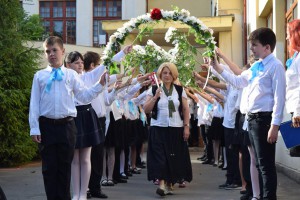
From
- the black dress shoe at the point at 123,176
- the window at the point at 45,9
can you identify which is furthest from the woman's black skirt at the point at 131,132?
the window at the point at 45,9

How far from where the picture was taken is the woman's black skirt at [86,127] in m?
8.26

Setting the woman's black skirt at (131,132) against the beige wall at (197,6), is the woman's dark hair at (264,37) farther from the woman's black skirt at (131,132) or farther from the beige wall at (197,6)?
the beige wall at (197,6)

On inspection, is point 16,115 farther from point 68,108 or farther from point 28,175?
point 68,108

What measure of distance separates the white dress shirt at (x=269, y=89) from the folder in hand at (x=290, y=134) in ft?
0.50

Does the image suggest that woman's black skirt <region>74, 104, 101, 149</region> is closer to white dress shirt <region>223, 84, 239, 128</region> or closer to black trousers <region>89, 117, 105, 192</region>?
black trousers <region>89, 117, 105, 192</region>

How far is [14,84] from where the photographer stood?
14.7 m

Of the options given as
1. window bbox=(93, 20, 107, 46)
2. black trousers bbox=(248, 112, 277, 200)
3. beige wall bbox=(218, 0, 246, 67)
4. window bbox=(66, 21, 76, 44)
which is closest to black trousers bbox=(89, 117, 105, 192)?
black trousers bbox=(248, 112, 277, 200)

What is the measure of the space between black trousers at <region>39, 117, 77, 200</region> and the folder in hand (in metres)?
2.32

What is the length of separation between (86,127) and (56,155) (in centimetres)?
173

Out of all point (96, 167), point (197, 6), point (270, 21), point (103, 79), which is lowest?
point (96, 167)

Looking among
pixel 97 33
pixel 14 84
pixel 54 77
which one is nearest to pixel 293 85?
pixel 54 77

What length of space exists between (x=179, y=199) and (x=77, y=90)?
2801 mm

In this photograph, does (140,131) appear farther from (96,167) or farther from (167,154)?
(96,167)

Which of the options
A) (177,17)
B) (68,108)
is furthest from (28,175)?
(68,108)
